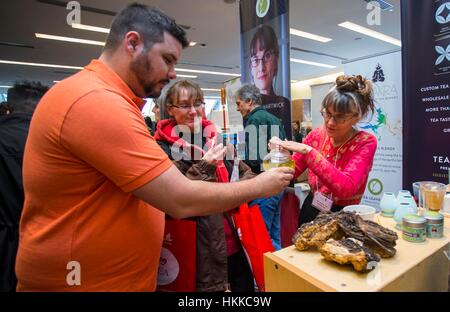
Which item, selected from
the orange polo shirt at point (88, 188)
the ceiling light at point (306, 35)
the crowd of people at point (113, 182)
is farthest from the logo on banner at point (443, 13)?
the ceiling light at point (306, 35)

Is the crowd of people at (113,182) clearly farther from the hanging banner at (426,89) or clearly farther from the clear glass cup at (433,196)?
the hanging banner at (426,89)

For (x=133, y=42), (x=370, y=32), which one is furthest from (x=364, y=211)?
(x=370, y=32)

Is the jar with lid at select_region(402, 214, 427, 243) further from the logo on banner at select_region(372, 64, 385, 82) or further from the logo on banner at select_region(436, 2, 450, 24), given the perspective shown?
the logo on banner at select_region(372, 64, 385, 82)

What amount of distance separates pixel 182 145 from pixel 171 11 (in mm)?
4115

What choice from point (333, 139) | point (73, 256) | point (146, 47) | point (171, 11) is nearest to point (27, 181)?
→ point (73, 256)

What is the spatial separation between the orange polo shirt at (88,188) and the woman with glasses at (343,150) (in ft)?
2.54

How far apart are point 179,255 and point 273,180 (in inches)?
21.4

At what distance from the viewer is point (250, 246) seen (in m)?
1.37

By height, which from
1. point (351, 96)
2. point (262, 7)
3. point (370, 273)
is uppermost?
point (262, 7)

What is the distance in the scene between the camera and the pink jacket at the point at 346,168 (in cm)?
135

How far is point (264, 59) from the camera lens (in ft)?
8.93

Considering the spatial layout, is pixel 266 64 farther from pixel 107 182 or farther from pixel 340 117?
pixel 107 182

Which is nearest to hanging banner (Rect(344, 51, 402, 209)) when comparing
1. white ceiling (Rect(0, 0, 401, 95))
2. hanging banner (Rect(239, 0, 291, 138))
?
hanging banner (Rect(239, 0, 291, 138))
